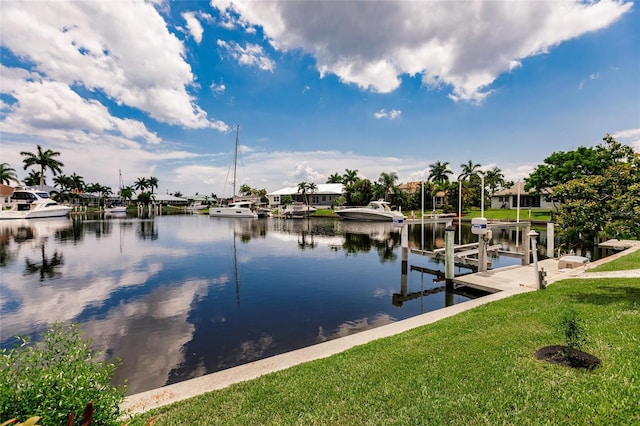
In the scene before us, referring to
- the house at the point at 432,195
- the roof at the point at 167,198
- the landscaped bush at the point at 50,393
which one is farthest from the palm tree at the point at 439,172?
the roof at the point at 167,198

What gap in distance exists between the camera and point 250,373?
6.88 metres

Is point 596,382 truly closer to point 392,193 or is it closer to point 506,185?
point 392,193

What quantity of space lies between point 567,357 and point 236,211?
77.9 m

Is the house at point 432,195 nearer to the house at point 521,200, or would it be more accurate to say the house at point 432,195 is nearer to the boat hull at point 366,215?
the house at point 521,200

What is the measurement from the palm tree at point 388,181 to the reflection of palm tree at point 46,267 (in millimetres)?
62755

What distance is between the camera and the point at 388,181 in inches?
2955

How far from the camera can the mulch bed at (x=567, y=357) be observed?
5.66m

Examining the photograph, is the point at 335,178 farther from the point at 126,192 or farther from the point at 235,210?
the point at 126,192

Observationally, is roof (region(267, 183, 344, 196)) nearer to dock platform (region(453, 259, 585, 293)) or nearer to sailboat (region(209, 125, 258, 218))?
sailboat (region(209, 125, 258, 218))

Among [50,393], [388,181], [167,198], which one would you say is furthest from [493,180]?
[167,198]

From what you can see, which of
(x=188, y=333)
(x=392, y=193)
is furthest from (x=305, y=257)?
(x=392, y=193)

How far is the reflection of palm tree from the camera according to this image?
768 inches

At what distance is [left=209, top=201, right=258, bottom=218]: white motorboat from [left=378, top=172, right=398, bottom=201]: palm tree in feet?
106

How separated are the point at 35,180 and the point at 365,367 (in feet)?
411
